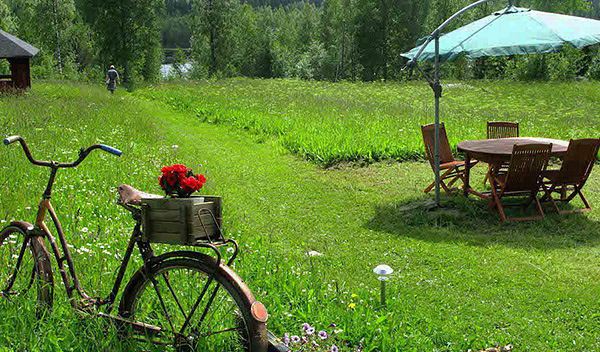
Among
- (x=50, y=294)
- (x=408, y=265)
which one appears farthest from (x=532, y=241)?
(x=50, y=294)

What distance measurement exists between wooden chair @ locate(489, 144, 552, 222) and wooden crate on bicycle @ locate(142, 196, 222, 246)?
5.48 metres

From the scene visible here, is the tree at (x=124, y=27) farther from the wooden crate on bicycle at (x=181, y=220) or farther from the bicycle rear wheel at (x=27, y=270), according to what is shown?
the wooden crate on bicycle at (x=181, y=220)

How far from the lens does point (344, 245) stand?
679 cm

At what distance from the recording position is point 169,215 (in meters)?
3.06

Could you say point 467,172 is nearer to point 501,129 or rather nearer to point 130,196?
point 501,129

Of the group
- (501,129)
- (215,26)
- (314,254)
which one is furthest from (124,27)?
(314,254)

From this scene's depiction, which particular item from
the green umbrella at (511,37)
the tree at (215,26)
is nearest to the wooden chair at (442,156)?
the green umbrella at (511,37)

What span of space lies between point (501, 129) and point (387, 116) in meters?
7.07

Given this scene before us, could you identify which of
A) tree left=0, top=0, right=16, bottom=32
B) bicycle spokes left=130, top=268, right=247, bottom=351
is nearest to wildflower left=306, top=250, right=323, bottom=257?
bicycle spokes left=130, top=268, right=247, bottom=351

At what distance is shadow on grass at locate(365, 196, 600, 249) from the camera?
22.6 feet

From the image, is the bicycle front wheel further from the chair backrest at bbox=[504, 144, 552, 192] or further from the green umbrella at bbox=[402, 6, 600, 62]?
the green umbrella at bbox=[402, 6, 600, 62]

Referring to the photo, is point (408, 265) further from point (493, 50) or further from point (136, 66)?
point (136, 66)

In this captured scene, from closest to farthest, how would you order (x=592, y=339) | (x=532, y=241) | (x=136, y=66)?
(x=592, y=339) < (x=532, y=241) < (x=136, y=66)

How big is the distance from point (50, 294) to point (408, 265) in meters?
3.82
